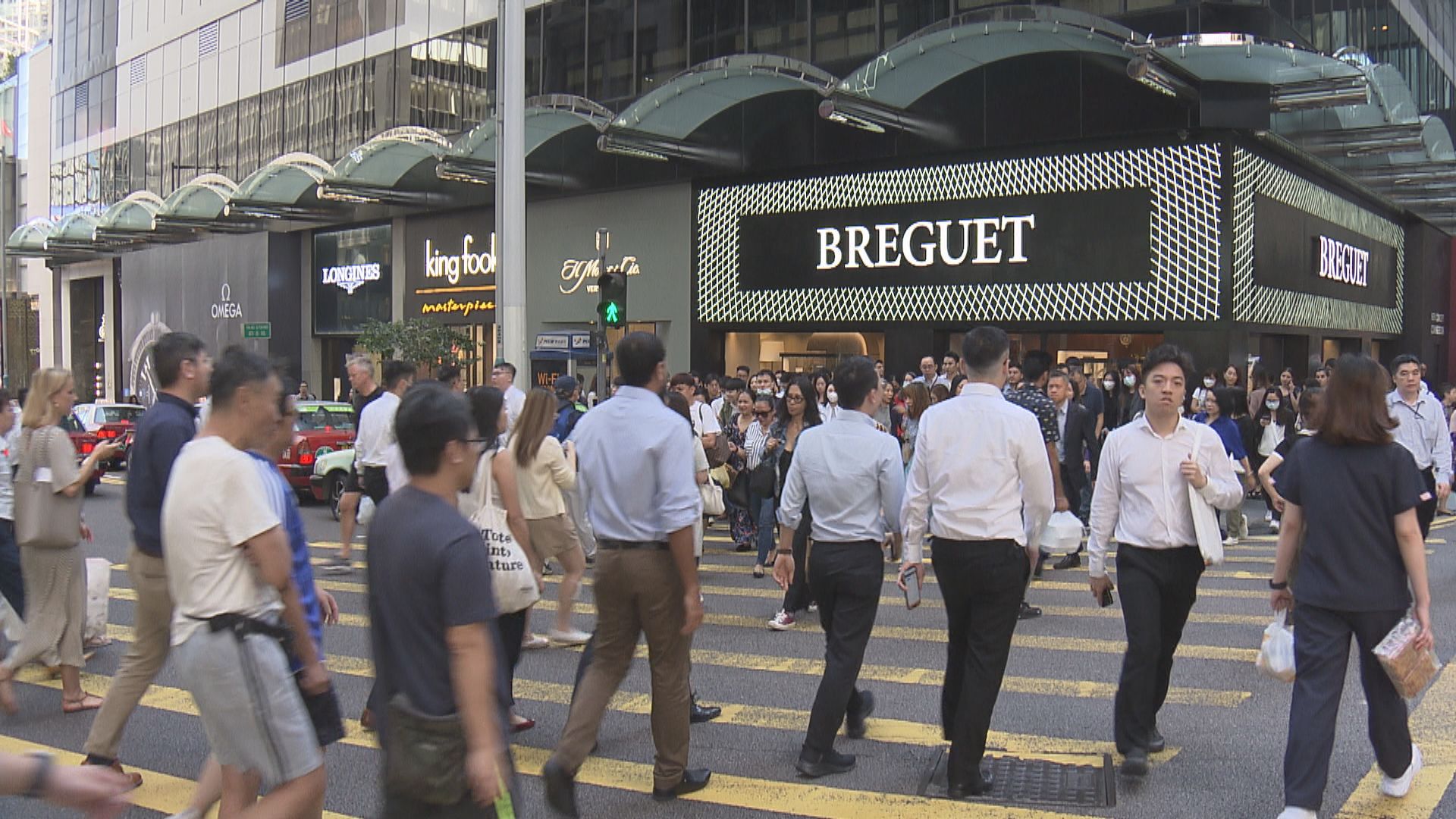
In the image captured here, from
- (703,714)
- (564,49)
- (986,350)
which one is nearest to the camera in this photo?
(986,350)

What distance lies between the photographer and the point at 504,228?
17922 mm

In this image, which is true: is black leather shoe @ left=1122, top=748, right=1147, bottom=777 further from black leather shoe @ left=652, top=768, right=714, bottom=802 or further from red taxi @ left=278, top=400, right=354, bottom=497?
red taxi @ left=278, top=400, right=354, bottom=497

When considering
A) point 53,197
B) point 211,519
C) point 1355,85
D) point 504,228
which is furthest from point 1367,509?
point 53,197

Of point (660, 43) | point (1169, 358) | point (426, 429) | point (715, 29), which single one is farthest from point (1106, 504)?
point (660, 43)

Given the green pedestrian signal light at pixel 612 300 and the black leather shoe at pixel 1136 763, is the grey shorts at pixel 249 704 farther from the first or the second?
the green pedestrian signal light at pixel 612 300

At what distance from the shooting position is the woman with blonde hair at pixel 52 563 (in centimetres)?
690

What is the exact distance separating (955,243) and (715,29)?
7.25 m

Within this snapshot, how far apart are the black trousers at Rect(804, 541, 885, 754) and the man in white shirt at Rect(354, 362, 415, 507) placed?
487 cm

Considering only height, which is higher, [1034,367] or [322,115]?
[322,115]

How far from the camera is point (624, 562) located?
5348mm

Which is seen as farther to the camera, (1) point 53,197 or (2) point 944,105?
(1) point 53,197

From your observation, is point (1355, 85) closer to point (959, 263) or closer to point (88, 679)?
point (959, 263)

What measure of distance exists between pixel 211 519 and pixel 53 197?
5772cm

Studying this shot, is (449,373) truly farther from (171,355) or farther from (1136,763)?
(1136,763)
